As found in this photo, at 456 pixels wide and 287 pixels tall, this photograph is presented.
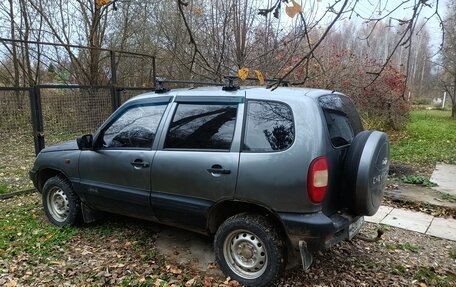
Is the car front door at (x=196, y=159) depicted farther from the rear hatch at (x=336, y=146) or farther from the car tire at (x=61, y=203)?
the car tire at (x=61, y=203)

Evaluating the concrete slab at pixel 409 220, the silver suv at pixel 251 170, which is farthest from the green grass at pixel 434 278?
the concrete slab at pixel 409 220

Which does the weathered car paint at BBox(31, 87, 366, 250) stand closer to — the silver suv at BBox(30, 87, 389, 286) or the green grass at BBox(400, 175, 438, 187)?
the silver suv at BBox(30, 87, 389, 286)

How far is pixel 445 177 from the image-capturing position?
7.39m

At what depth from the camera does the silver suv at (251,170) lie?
3.01 m

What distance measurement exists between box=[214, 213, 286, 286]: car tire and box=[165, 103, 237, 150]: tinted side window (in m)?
0.71

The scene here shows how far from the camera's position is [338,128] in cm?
336

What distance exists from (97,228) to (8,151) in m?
3.44

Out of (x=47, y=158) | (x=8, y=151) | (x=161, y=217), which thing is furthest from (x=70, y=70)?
(x=161, y=217)

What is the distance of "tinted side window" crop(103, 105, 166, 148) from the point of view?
3912mm

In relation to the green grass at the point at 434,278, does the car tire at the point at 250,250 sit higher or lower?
higher

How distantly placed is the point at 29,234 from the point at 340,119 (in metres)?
3.80

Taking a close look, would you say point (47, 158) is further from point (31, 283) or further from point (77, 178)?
point (31, 283)

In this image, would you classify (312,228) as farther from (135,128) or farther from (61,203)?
(61,203)

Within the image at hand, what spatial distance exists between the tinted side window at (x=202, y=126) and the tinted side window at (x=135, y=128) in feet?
0.85
